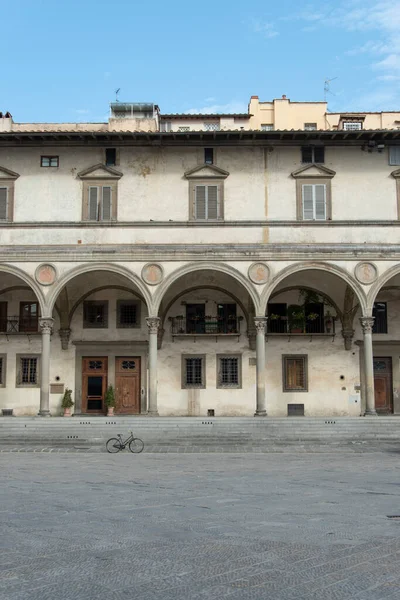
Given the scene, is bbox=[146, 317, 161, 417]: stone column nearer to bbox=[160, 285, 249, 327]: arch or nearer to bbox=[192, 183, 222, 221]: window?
bbox=[160, 285, 249, 327]: arch

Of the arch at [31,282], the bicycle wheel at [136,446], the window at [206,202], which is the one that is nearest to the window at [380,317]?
the window at [206,202]

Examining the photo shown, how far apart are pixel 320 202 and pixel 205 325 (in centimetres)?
723

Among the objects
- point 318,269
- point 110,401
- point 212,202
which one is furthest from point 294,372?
point 212,202

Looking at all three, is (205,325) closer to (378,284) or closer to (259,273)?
(259,273)

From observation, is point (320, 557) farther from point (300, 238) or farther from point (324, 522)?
point (300, 238)

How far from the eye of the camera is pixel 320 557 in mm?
7047

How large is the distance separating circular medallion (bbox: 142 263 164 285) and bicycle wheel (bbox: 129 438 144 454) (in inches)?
280

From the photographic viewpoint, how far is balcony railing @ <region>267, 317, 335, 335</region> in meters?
29.1

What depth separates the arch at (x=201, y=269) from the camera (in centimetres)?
2614

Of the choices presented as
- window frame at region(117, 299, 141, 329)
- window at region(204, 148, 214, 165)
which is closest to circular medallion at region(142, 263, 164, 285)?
window frame at region(117, 299, 141, 329)

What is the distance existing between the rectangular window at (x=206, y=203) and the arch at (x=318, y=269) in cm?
354

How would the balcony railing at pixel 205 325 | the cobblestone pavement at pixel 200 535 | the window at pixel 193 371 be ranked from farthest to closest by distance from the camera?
the balcony railing at pixel 205 325
the window at pixel 193 371
the cobblestone pavement at pixel 200 535

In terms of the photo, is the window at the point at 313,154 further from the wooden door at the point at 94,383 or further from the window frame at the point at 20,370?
the window frame at the point at 20,370

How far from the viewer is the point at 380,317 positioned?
97.1 ft
